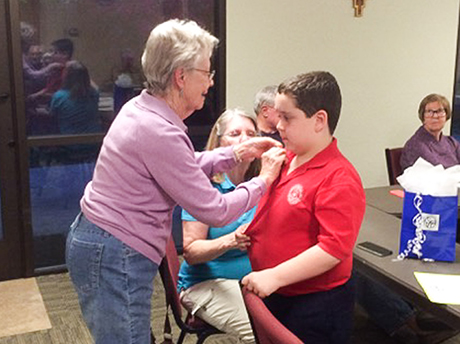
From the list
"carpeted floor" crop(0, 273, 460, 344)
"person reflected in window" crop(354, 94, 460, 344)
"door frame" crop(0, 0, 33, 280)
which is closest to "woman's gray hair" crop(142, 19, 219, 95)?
"person reflected in window" crop(354, 94, 460, 344)

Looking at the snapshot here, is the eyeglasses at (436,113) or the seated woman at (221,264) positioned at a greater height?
the eyeglasses at (436,113)

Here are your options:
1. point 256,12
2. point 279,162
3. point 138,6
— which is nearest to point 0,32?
point 138,6

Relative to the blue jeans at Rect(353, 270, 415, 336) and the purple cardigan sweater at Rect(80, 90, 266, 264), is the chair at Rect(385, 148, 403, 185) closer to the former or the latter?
the blue jeans at Rect(353, 270, 415, 336)

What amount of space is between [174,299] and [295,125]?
0.76 meters

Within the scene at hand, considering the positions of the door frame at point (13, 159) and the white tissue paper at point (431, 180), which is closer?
the white tissue paper at point (431, 180)

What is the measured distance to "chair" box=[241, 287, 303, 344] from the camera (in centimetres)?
116

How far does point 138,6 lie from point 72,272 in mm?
2598

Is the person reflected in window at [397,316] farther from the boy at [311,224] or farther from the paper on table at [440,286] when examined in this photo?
the boy at [311,224]

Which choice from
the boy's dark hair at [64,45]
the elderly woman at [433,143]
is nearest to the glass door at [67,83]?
the boy's dark hair at [64,45]

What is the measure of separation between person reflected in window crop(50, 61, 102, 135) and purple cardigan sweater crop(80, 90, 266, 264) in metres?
2.30

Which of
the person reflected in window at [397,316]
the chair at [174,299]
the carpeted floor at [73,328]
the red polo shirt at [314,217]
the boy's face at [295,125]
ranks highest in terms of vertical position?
the boy's face at [295,125]

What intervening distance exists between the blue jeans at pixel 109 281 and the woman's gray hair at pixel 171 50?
0.45m

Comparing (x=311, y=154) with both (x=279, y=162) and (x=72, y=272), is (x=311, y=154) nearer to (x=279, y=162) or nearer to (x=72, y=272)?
(x=279, y=162)

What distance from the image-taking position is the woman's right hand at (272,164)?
163cm
